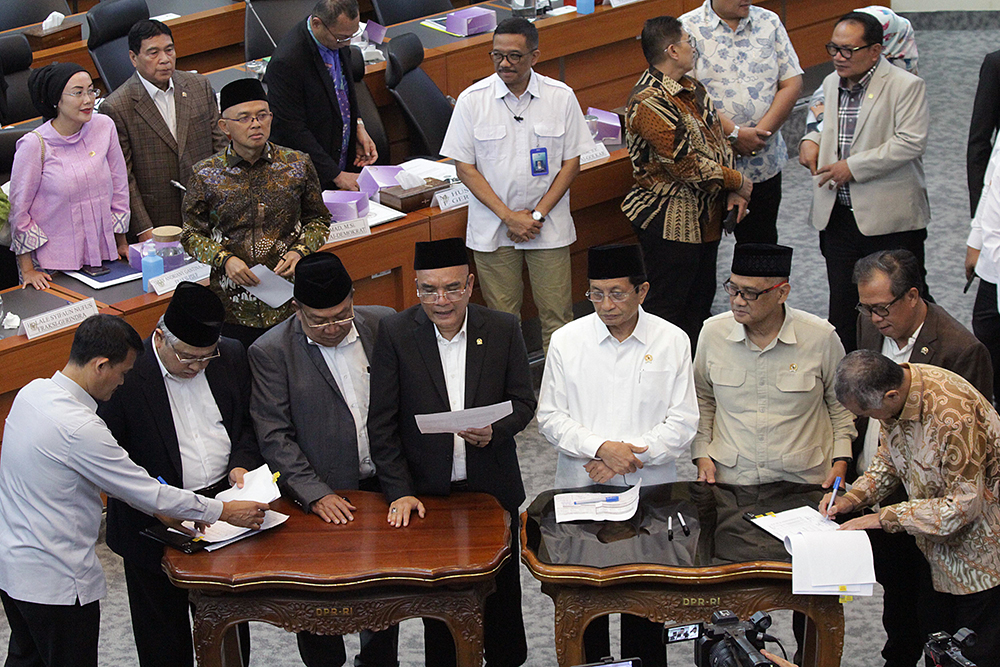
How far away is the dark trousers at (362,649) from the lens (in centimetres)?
354

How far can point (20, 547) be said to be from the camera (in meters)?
2.96

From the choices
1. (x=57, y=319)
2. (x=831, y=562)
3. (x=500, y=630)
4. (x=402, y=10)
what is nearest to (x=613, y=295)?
(x=831, y=562)

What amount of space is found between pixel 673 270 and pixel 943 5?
5.56 metres

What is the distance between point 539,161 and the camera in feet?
15.6

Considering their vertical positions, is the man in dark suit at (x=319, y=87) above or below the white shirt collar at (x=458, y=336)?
above

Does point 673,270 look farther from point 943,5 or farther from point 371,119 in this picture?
point 943,5

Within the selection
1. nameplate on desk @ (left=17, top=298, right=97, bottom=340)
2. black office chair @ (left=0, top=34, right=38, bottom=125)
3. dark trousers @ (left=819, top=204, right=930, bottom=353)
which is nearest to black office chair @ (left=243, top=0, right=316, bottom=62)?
black office chair @ (left=0, top=34, right=38, bottom=125)

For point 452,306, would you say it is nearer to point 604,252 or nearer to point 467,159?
point 604,252

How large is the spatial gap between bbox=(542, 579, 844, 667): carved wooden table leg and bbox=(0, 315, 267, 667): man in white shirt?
3.11 feet

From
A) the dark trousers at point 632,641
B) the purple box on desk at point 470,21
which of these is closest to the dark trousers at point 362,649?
the dark trousers at point 632,641

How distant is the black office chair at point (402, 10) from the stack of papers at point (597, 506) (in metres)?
4.71

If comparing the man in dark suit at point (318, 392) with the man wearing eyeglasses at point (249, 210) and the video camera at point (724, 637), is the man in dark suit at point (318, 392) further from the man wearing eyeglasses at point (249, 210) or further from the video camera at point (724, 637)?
the video camera at point (724, 637)

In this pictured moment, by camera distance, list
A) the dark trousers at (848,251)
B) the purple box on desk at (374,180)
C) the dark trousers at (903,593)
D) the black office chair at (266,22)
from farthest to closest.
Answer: the black office chair at (266,22) → the purple box on desk at (374,180) → the dark trousers at (848,251) → the dark trousers at (903,593)

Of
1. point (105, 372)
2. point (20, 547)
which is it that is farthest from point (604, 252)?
point (20, 547)
